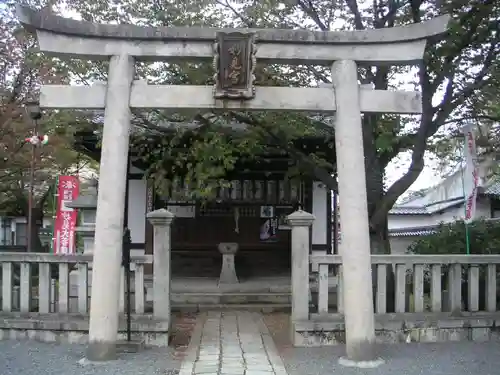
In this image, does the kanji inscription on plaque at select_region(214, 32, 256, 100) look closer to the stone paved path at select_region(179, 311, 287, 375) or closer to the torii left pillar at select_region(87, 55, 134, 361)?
the torii left pillar at select_region(87, 55, 134, 361)

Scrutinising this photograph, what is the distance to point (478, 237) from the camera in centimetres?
1043

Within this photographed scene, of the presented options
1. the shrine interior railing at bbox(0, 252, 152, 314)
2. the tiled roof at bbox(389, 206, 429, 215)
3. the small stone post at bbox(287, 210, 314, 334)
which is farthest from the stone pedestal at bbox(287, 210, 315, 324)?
the tiled roof at bbox(389, 206, 429, 215)

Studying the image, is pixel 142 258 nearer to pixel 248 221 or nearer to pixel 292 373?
pixel 292 373

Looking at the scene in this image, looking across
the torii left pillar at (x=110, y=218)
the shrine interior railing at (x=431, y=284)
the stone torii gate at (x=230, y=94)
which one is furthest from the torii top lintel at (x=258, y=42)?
the shrine interior railing at (x=431, y=284)

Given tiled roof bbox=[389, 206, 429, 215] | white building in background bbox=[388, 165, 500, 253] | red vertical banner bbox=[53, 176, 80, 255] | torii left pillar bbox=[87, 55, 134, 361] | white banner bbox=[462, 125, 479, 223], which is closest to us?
torii left pillar bbox=[87, 55, 134, 361]

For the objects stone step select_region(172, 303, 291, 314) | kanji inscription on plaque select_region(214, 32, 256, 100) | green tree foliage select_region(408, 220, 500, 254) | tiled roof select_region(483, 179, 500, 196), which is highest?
kanji inscription on plaque select_region(214, 32, 256, 100)

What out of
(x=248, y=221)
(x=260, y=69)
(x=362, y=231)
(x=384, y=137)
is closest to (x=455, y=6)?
(x=384, y=137)

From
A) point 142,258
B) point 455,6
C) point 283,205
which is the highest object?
point 455,6

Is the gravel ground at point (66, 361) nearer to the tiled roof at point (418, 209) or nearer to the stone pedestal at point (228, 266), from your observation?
the stone pedestal at point (228, 266)

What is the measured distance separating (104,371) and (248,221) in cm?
887

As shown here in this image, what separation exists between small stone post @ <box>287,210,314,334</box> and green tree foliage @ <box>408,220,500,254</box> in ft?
12.7

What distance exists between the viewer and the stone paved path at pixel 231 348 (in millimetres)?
6344

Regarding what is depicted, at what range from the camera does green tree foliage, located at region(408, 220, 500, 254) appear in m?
10.1

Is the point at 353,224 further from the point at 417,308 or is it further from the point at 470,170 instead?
the point at 470,170
